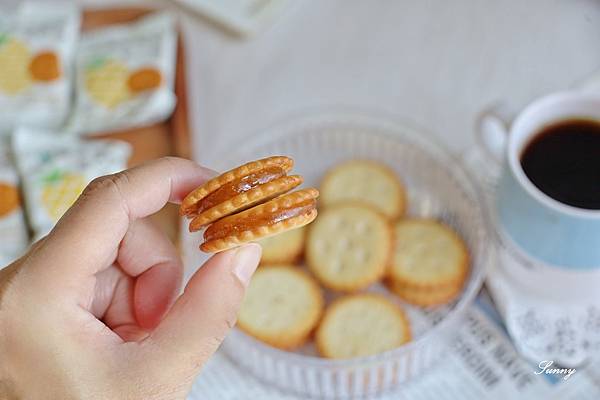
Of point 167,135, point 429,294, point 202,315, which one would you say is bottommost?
point 429,294

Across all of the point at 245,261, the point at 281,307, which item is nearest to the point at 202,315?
the point at 245,261

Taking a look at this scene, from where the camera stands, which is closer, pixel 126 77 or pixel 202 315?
pixel 202 315

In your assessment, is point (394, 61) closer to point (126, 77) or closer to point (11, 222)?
point (126, 77)

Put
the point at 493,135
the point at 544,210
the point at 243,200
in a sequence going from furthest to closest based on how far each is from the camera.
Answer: the point at 493,135
the point at 544,210
the point at 243,200

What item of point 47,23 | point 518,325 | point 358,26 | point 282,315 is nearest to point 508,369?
point 518,325

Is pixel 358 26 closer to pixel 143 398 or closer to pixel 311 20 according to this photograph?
pixel 311 20

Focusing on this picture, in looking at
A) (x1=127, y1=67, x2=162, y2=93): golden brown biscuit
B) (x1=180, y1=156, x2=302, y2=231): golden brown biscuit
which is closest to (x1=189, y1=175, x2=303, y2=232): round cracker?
(x1=180, y1=156, x2=302, y2=231): golden brown biscuit

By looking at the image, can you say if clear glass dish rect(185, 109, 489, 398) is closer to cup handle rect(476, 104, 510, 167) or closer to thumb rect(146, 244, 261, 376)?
cup handle rect(476, 104, 510, 167)
